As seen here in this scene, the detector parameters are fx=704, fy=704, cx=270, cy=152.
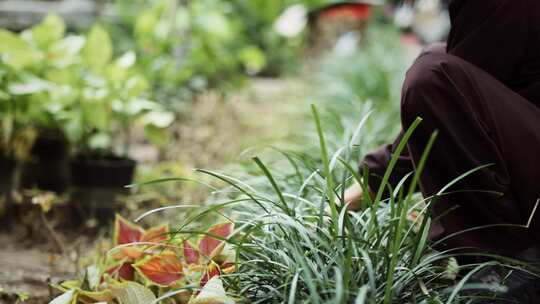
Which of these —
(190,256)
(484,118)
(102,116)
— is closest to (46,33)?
(102,116)

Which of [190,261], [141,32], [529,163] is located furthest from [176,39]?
[529,163]

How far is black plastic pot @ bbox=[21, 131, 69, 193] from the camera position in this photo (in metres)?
4.10

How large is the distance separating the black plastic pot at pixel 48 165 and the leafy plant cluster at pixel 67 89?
91mm

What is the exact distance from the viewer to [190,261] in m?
2.16

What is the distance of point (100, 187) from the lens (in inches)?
148

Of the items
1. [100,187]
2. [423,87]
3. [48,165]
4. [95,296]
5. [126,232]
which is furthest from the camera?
[48,165]

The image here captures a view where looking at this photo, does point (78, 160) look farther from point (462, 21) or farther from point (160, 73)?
point (462, 21)

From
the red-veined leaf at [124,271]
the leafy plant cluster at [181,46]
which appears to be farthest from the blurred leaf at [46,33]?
the red-veined leaf at [124,271]

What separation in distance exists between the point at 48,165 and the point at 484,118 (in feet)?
9.71

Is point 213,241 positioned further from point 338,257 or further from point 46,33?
point 46,33

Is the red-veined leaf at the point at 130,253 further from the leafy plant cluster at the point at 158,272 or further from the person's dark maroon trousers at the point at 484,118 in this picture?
the person's dark maroon trousers at the point at 484,118

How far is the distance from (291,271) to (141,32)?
4311mm

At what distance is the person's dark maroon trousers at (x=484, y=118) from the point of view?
1891mm

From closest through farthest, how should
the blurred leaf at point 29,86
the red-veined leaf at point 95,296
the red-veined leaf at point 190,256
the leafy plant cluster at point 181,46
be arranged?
the red-veined leaf at point 95,296 < the red-veined leaf at point 190,256 < the blurred leaf at point 29,86 < the leafy plant cluster at point 181,46
